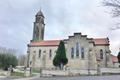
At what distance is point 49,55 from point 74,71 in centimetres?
1683

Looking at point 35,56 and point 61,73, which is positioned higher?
point 35,56

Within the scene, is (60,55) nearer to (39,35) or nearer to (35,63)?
(35,63)

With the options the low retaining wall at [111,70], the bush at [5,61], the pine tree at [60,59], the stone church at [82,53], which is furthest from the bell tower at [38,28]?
the low retaining wall at [111,70]

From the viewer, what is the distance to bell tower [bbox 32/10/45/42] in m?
76.4

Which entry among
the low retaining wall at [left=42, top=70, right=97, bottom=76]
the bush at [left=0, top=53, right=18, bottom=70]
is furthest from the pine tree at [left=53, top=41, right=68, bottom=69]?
the bush at [left=0, top=53, right=18, bottom=70]

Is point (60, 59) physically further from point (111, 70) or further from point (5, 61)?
point (5, 61)

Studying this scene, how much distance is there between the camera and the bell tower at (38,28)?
251 ft

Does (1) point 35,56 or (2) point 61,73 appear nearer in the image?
(2) point 61,73

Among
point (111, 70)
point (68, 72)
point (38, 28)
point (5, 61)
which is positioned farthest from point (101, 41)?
point (5, 61)

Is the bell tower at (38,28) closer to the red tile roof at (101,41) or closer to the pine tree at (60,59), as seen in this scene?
the red tile roof at (101,41)

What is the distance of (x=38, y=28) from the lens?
252 feet

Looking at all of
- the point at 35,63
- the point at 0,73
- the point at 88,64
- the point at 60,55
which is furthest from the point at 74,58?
the point at 0,73

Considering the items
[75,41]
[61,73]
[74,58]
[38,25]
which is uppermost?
[38,25]

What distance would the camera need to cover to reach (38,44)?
65938 millimetres
